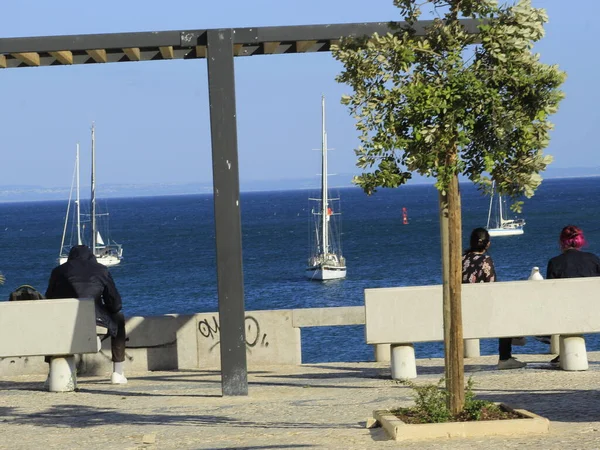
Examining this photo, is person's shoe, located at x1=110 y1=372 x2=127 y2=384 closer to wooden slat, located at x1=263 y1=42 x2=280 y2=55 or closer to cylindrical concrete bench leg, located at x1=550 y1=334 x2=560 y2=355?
wooden slat, located at x1=263 y1=42 x2=280 y2=55

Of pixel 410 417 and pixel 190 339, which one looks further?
pixel 190 339

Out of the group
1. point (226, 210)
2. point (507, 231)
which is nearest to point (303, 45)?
point (226, 210)

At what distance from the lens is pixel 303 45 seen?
12055 millimetres

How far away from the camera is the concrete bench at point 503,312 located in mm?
12203

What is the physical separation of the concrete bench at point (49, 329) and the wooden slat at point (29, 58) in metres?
2.44

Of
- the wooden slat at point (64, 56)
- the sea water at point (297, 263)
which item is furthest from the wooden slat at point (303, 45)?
the sea water at point (297, 263)

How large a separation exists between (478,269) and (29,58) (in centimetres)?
514

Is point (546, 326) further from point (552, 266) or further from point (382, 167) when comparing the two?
point (382, 167)

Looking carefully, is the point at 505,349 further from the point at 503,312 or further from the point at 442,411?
the point at 442,411

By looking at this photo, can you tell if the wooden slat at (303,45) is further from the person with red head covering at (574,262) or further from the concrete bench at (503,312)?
the person with red head covering at (574,262)

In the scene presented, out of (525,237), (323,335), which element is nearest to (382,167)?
(323,335)

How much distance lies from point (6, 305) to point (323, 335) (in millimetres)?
→ 36206

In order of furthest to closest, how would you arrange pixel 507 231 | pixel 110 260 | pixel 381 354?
pixel 507 231 → pixel 110 260 → pixel 381 354

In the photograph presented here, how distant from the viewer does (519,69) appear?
27.3 feet
